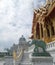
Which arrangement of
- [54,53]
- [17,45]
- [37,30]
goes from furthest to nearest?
[17,45] < [37,30] < [54,53]

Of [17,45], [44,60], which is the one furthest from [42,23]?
[17,45]

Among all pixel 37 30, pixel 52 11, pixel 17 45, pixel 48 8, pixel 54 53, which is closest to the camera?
pixel 54 53

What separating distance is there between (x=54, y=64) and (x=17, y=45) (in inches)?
1534

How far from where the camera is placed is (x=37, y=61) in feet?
40.9

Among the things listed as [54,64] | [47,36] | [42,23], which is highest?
[42,23]

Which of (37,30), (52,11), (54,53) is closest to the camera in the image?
(54,53)

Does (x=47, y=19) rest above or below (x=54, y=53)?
above

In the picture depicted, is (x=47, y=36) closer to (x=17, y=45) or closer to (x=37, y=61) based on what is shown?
(x=37, y=61)

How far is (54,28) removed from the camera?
23.0 metres

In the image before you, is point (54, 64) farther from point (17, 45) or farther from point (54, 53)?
point (17, 45)

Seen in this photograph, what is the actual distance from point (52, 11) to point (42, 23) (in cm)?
306

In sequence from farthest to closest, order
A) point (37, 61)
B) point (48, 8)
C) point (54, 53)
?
point (48, 8) → point (54, 53) → point (37, 61)

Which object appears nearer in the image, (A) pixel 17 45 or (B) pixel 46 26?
(B) pixel 46 26

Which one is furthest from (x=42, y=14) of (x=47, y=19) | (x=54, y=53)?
(x=54, y=53)
